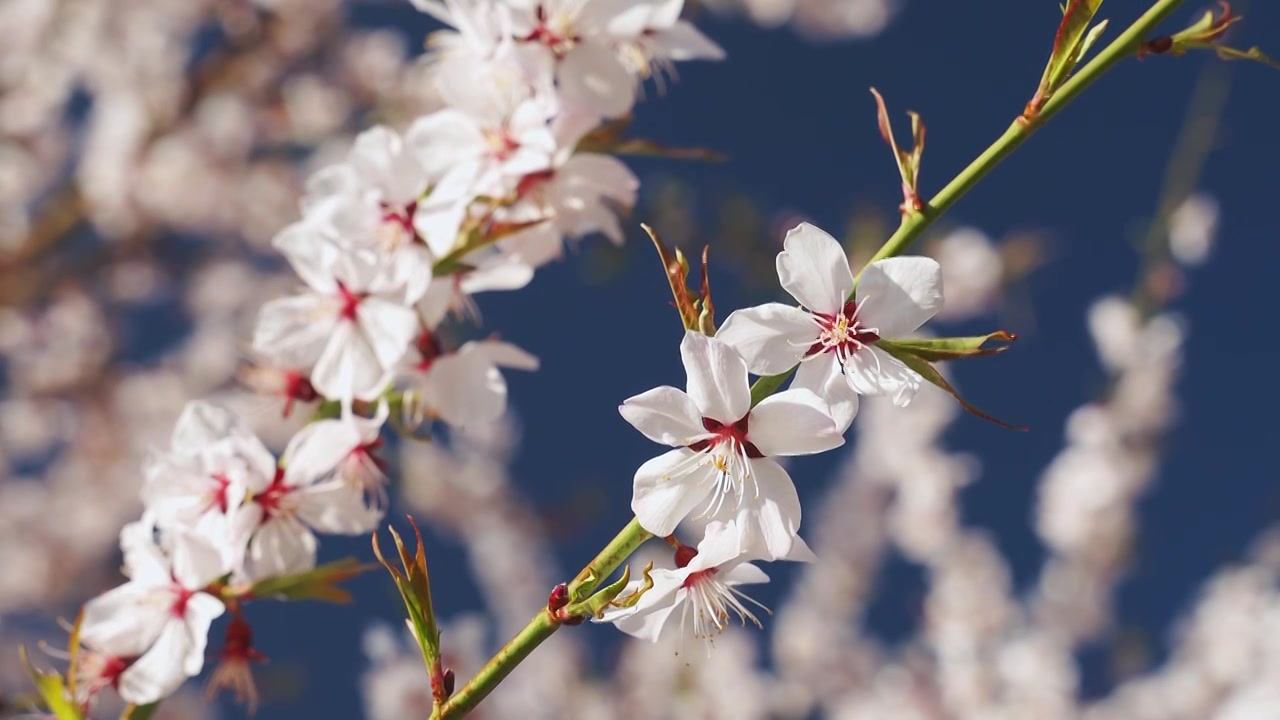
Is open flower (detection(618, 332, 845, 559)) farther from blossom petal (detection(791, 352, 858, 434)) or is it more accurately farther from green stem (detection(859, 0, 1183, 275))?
green stem (detection(859, 0, 1183, 275))

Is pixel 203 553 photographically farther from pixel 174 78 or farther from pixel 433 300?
pixel 174 78

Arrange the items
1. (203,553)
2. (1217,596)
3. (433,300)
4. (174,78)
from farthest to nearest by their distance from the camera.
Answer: (1217,596) < (174,78) < (433,300) < (203,553)

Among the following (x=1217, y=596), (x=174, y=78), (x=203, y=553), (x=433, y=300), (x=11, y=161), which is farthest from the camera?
(x=1217, y=596)

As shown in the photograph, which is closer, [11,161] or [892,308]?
[892,308]

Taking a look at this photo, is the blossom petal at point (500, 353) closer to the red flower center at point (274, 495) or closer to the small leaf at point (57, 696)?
the red flower center at point (274, 495)

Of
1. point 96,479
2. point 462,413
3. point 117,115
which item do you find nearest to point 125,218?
point 117,115

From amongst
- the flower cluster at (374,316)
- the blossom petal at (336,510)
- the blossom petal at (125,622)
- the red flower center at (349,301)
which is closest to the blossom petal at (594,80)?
the flower cluster at (374,316)

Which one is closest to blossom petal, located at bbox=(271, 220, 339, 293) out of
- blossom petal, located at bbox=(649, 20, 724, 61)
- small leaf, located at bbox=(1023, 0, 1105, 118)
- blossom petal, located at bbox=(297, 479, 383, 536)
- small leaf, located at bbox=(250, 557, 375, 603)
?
blossom petal, located at bbox=(297, 479, 383, 536)

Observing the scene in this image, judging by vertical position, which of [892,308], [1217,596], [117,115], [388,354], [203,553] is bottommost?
[1217,596]
